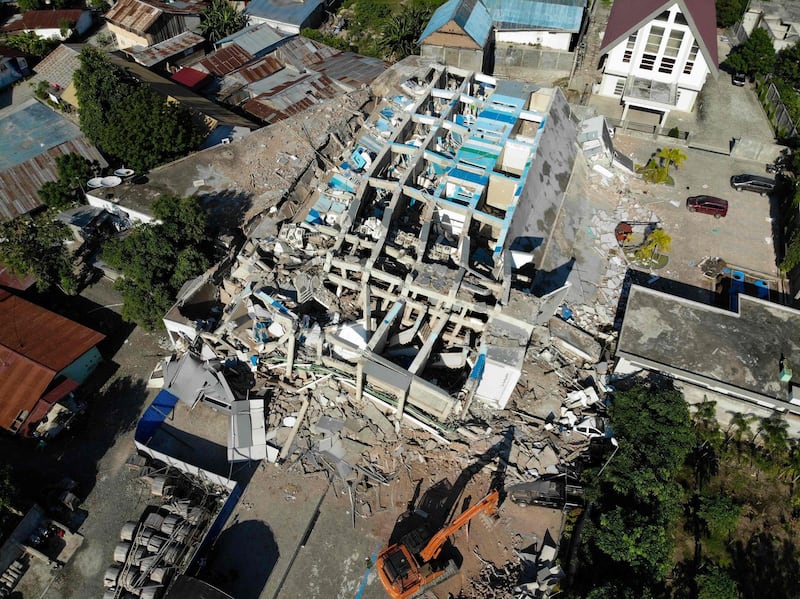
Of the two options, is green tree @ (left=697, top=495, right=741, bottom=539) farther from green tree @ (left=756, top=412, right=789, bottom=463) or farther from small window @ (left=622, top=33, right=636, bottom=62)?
small window @ (left=622, top=33, right=636, bottom=62)

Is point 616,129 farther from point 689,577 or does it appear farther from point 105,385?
point 105,385

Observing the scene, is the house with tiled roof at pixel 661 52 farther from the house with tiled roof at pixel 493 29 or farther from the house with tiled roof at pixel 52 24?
the house with tiled roof at pixel 52 24

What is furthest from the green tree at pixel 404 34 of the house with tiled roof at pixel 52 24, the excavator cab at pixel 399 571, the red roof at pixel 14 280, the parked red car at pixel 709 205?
the excavator cab at pixel 399 571

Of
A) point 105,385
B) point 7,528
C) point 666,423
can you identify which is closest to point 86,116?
point 105,385

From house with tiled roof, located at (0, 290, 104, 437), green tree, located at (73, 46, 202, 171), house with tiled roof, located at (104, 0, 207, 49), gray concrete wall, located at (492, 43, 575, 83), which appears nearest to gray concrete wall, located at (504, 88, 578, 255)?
gray concrete wall, located at (492, 43, 575, 83)

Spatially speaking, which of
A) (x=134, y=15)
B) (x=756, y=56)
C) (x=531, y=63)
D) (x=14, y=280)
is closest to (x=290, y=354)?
(x=14, y=280)

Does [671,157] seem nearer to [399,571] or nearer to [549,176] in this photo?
[549,176]
